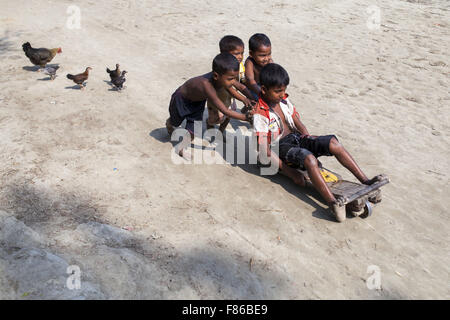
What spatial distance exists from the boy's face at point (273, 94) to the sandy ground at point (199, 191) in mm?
869

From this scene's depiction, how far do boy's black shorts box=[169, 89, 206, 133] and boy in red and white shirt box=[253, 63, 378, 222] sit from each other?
35.6 inches

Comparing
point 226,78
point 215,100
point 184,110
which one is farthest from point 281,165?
point 184,110

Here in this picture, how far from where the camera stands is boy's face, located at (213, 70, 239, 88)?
14.4ft

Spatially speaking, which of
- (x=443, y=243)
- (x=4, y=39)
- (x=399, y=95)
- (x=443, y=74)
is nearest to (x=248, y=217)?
(x=443, y=243)

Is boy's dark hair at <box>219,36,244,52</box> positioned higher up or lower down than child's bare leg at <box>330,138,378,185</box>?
higher up

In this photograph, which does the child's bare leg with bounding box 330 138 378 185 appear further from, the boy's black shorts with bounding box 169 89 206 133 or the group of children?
the boy's black shorts with bounding box 169 89 206 133

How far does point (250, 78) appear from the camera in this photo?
5359 millimetres

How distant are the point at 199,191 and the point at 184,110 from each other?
118cm

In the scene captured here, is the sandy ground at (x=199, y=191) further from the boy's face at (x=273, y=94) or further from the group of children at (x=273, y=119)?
the boy's face at (x=273, y=94)

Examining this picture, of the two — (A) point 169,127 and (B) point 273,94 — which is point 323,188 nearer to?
(B) point 273,94

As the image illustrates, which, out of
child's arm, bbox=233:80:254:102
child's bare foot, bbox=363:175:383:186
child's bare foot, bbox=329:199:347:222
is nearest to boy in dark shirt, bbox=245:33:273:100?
child's arm, bbox=233:80:254:102

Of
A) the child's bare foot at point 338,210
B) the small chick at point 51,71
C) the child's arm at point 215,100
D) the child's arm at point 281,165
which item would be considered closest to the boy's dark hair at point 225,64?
the child's arm at point 215,100

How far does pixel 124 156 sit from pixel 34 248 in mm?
1791

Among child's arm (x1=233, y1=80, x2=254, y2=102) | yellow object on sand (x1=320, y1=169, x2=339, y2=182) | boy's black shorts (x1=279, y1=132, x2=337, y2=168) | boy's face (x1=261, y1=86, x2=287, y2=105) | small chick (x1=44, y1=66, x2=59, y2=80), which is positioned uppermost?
boy's face (x1=261, y1=86, x2=287, y2=105)
